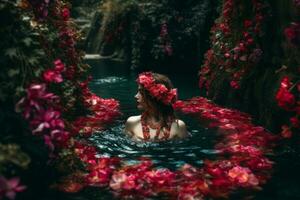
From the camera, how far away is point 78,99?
9750 millimetres

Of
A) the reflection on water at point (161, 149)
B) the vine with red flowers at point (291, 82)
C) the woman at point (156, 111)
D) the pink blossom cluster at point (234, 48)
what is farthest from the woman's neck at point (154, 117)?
the pink blossom cluster at point (234, 48)

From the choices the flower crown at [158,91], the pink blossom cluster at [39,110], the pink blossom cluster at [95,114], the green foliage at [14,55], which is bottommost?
the pink blossom cluster at [95,114]

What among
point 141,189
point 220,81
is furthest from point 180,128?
point 220,81

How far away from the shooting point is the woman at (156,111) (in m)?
7.68

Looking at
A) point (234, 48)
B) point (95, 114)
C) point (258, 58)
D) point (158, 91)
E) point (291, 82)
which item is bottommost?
point (95, 114)

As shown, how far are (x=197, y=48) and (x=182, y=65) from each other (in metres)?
0.92

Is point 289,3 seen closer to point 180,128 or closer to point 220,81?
point 180,128

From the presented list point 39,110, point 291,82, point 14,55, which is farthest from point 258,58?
point 39,110

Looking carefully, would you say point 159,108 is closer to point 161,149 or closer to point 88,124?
point 161,149

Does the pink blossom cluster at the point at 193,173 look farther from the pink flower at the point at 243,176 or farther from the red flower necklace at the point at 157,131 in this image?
the red flower necklace at the point at 157,131

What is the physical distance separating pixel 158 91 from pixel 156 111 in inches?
15.7

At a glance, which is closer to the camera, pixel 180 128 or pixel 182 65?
pixel 180 128

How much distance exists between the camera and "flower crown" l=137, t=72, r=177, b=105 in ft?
25.0

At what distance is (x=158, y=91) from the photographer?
762 cm
